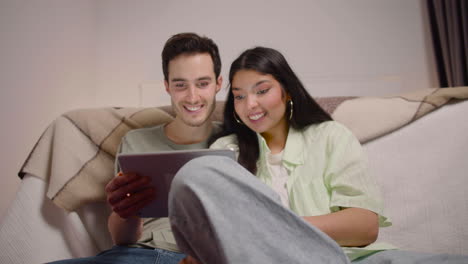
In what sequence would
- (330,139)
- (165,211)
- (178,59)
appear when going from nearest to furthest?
(165,211) → (330,139) → (178,59)

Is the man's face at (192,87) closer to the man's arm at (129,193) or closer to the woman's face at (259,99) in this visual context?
the woman's face at (259,99)

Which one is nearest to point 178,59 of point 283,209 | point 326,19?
point 283,209

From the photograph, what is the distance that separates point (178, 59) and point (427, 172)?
0.97m

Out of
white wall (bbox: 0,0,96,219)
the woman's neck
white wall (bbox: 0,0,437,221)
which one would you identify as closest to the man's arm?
the woman's neck

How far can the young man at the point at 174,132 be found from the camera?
1014 millimetres

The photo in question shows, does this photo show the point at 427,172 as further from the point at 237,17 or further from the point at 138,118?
the point at 237,17

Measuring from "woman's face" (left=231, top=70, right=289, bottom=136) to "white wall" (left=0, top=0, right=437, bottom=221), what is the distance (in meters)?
1.10

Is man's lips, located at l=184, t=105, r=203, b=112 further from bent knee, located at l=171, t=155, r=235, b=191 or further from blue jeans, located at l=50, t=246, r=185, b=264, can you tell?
bent knee, located at l=171, t=155, r=235, b=191

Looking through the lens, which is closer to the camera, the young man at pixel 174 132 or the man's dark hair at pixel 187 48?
the young man at pixel 174 132

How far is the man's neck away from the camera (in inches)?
50.7

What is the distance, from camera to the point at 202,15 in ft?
7.33

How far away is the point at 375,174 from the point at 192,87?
0.75 metres

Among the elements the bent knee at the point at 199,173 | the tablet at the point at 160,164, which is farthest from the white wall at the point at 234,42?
the bent knee at the point at 199,173

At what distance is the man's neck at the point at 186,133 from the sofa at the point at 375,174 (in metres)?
0.18
